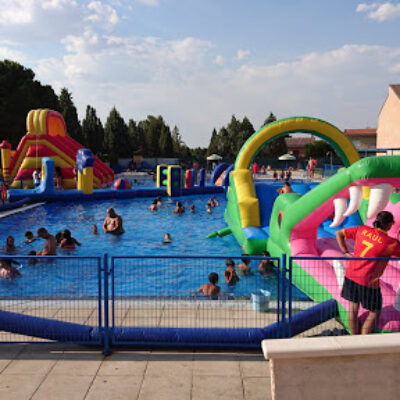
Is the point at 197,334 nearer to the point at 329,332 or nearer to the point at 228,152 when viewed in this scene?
the point at 329,332

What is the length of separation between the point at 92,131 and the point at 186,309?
2001 inches

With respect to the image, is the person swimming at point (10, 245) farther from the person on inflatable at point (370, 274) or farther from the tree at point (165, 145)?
the tree at point (165, 145)

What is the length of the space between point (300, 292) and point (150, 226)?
10032mm

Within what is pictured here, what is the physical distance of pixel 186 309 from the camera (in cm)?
583

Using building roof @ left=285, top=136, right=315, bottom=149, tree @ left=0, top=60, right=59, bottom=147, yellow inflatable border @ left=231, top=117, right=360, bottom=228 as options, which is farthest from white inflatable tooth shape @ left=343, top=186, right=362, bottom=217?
building roof @ left=285, top=136, right=315, bottom=149

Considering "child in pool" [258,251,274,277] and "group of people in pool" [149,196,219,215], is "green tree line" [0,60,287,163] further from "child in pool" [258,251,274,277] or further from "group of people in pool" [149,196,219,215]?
"child in pool" [258,251,274,277]

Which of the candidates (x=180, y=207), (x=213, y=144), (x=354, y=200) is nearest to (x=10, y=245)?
(x=180, y=207)

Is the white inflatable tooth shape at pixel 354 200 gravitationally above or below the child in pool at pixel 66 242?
above

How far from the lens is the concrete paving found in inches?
158

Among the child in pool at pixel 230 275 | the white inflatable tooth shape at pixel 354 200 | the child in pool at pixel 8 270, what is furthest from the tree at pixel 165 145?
the white inflatable tooth shape at pixel 354 200

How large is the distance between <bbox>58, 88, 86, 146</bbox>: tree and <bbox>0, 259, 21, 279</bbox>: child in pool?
150ft

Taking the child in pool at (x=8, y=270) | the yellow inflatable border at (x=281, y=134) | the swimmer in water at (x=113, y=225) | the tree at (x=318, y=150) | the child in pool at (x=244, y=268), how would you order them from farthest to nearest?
1. the tree at (x=318, y=150)
2. the swimmer in water at (x=113, y=225)
3. the yellow inflatable border at (x=281, y=134)
4. the child in pool at (x=244, y=268)
5. the child in pool at (x=8, y=270)

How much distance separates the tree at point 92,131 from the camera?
53562 mm

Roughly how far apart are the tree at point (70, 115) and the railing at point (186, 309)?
47.2 m
